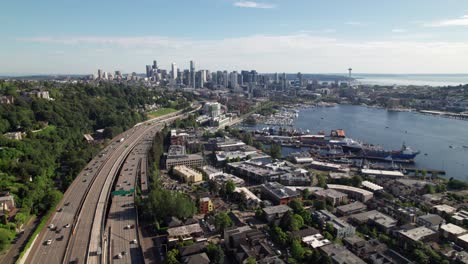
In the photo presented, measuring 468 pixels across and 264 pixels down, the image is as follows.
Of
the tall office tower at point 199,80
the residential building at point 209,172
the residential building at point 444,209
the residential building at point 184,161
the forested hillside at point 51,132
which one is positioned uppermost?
the tall office tower at point 199,80

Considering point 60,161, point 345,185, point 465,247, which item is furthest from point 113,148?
point 465,247

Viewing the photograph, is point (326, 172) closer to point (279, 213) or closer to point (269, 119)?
point (279, 213)

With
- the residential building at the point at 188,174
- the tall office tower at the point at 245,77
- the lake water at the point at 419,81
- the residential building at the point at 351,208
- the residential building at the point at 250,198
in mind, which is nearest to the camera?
the residential building at the point at 351,208

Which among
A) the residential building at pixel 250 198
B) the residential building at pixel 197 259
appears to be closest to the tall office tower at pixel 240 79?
the residential building at pixel 250 198

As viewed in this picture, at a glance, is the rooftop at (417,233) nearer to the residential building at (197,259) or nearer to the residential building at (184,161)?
the residential building at (197,259)

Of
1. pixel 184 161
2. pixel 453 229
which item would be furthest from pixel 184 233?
pixel 453 229

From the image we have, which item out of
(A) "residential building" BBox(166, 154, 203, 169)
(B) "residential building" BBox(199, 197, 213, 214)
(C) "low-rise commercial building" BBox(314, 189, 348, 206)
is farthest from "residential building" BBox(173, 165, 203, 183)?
(C) "low-rise commercial building" BBox(314, 189, 348, 206)
